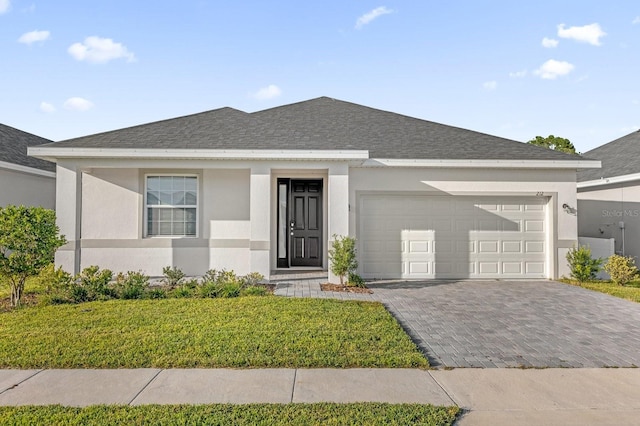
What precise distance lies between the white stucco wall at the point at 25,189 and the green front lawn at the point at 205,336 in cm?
759

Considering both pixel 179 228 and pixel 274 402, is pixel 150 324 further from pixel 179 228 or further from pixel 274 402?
pixel 179 228

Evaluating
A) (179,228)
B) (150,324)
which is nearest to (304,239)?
(179,228)

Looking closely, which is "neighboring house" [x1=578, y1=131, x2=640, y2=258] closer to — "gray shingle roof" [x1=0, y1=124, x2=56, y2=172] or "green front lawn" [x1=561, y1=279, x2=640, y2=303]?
"green front lawn" [x1=561, y1=279, x2=640, y2=303]

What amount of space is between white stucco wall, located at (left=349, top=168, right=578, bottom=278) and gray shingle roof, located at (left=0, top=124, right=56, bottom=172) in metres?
11.1

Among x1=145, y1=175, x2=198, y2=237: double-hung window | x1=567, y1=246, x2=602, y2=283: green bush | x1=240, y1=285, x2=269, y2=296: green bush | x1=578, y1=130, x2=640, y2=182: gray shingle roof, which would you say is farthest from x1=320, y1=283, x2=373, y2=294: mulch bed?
A: x1=578, y1=130, x2=640, y2=182: gray shingle roof

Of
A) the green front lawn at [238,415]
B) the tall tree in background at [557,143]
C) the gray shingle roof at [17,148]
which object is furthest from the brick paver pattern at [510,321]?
the tall tree in background at [557,143]

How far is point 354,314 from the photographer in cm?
Answer: 627

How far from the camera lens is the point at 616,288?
908 centimetres

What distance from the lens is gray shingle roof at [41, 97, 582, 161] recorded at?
9.77 m

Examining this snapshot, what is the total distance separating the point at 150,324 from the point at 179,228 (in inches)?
199

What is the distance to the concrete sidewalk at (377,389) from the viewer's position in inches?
130

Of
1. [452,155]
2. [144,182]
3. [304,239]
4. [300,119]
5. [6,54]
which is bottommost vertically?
[304,239]

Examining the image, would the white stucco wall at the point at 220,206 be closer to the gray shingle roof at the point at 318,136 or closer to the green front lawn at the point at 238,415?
the gray shingle roof at the point at 318,136

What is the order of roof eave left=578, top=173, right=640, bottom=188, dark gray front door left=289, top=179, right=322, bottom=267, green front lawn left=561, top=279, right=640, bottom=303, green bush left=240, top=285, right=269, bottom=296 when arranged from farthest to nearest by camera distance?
dark gray front door left=289, top=179, right=322, bottom=267, roof eave left=578, top=173, right=640, bottom=188, green front lawn left=561, top=279, right=640, bottom=303, green bush left=240, top=285, right=269, bottom=296
